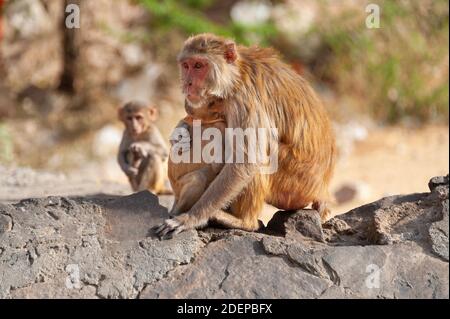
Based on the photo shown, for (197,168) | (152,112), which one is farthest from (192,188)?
(152,112)

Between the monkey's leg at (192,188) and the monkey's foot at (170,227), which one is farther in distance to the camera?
the monkey's leg at (192,188)

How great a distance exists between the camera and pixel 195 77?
656cm

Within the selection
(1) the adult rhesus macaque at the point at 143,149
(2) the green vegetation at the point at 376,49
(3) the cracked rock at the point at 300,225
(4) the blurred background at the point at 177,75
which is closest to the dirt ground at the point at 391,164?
(4) the blurred background at the point at 177,75

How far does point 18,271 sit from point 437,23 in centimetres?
1250

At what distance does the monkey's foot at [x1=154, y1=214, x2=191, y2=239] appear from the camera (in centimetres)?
618

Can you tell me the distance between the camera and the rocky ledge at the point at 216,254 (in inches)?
226

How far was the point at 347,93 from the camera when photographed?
17438mm

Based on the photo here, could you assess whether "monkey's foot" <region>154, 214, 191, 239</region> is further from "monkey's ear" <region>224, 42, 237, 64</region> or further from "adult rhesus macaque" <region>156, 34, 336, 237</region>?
"monkey's ear" <region>224, 42, 237, 64</region>

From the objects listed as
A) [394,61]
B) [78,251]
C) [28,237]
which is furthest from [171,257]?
[394,61]

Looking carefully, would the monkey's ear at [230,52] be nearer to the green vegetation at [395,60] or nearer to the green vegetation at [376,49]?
the green vegetation at [376,49]

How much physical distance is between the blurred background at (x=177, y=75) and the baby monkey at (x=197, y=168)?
8186mm

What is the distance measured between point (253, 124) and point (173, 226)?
3.43 feet

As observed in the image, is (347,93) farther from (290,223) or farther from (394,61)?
(290,223)

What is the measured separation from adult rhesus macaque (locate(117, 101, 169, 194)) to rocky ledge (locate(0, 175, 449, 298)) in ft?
10.8
